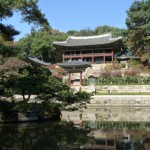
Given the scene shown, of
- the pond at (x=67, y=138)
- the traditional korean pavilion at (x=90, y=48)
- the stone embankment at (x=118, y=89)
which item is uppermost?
the traditional korean pavilion at (x=90, y=48)


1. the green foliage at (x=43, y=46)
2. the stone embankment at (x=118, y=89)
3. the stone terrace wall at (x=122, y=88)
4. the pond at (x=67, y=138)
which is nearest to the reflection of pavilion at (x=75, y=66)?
the stone embankment at (x=118, y=89)

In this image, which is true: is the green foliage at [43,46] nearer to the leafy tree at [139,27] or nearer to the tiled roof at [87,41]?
the tiled roof at [87,41]

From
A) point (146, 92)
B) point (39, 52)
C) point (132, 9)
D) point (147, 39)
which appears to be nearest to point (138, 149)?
point (146, 92)

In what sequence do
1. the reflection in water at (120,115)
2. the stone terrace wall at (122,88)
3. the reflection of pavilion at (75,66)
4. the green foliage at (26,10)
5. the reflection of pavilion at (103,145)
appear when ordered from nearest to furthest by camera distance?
the reflection of pavilion at (103,145) → the green foliage at (26,10) → the reflection in water at (120,115) → the stone terrace wall at (122,88) → the reflection of pavilion at (75,66)

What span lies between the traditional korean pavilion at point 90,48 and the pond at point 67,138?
4067 centimetres

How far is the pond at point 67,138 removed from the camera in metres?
12.0

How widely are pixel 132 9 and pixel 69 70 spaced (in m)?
17.5

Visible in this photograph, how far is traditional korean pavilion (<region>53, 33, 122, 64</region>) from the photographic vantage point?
188 feet

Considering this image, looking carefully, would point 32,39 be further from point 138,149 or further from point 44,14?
point 138,149

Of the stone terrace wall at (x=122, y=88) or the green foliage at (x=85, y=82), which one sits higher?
the green foliage at (x=85, y=82)

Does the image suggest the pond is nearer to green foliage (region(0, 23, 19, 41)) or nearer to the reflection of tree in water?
the reflection of tree in water

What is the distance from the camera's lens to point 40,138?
45.5ft

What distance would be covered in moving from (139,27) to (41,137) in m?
41.5

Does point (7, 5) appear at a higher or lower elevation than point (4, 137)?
higher
